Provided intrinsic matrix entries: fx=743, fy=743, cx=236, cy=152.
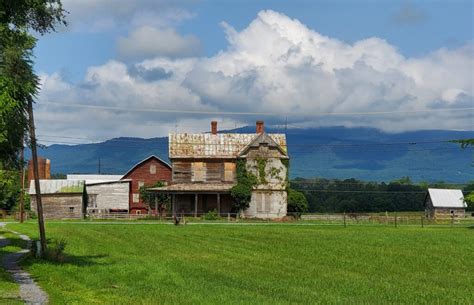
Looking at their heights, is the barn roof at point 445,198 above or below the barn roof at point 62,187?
below

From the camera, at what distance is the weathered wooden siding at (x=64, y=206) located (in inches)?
3344

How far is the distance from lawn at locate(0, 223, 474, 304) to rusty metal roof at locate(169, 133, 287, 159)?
40445 mm

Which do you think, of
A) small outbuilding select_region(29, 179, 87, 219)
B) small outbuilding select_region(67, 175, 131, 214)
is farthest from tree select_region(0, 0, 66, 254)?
small outbuilding select_region(67, 175, 131, 214)

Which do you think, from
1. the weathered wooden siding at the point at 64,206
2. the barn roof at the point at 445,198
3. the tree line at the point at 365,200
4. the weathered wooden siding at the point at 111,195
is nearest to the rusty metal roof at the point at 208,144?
the weathered wooden siding at the point at 111,195

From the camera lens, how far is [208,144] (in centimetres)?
8056

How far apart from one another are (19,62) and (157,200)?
56301 mm

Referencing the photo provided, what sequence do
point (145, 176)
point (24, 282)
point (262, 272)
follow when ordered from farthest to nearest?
point (145, 176), point (262, 272), point (24, 282)

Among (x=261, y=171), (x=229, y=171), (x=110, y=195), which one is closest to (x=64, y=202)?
(x=110, y=195)

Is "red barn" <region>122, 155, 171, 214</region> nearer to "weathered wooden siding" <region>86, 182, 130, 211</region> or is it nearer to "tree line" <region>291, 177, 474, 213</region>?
Result: "weathered wooden siding" <region>86, 182, 130, 211</region>

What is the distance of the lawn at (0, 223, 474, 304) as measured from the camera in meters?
17.8

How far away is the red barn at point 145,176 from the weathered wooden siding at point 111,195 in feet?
3.65

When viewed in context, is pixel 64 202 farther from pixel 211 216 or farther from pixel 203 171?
pixel 211 216

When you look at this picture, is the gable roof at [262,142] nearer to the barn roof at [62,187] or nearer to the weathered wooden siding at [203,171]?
the weathered wooden siding at [203,171]

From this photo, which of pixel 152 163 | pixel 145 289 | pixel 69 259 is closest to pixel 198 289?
pixel 145 289
